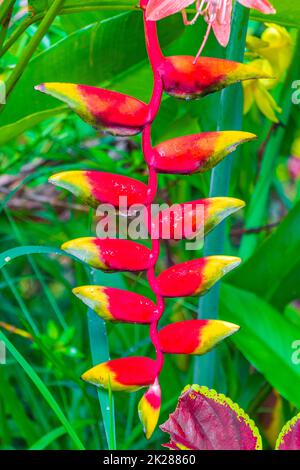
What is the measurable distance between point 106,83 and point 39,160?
0.37 metres

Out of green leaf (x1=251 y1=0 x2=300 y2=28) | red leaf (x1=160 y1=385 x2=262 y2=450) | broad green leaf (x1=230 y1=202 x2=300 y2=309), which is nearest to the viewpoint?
red leaf (x1=160 y1=385 x2=262 y2=450)

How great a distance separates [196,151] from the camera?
268mm

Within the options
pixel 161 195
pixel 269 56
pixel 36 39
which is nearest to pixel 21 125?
pixel 36 39

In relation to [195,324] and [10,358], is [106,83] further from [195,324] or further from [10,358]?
[10,358]

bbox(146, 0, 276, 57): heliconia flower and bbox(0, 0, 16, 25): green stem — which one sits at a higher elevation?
bbox(146, 0, 276, 57): heliconia flower

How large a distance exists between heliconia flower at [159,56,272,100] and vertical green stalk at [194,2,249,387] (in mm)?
100

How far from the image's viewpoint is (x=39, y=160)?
30.5 inches

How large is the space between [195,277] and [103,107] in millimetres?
66

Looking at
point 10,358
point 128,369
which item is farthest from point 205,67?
point 10,358

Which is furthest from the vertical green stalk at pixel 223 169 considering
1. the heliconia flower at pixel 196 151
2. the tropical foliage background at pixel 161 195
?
the heliconia flower at pixel 196 151

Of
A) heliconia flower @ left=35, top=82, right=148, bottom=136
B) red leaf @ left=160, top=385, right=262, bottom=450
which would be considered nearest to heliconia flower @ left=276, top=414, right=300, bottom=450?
red leaf @ left=160, top=385, right=262, bottom=450

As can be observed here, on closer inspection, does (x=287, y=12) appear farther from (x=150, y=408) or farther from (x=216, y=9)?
(x=150, y=408)

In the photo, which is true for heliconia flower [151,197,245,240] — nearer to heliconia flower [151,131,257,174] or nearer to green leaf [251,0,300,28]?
heliconia flower [151,131,257,174]

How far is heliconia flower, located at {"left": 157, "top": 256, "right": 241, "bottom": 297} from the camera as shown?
28cm
